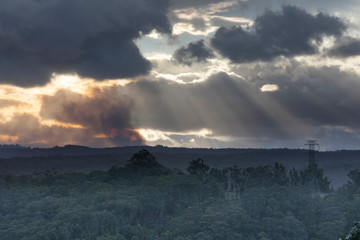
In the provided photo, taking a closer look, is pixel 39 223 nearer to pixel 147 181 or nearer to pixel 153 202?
pixel 153 202

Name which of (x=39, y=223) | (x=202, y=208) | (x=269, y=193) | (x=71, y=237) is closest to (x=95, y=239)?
(x=71, y=237)

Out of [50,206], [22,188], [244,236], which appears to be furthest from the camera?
[22,188]

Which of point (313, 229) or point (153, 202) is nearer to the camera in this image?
point (313, 229)

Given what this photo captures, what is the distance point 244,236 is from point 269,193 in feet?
132

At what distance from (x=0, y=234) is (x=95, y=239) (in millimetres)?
28118

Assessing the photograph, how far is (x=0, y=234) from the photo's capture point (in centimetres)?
13250

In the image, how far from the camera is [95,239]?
134625mm

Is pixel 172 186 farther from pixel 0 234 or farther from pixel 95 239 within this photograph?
pixel 0 234

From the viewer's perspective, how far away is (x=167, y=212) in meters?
170

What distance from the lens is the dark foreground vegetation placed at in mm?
132500

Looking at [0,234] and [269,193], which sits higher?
[269,193]

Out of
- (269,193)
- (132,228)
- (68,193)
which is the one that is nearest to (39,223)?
(132,228)

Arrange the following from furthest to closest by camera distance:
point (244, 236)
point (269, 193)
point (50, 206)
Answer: point (269, 193)
point (50, 206)
point (244, 236)

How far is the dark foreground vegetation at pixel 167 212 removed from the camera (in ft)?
435
